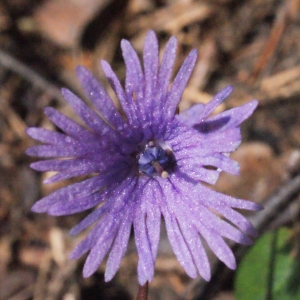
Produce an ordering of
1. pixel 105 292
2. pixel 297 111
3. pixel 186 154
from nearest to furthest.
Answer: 1. pixel 186 154
2. pixel 105 292
3. pixel 297 111

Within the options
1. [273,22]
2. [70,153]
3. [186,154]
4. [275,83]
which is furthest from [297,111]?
[70,153]

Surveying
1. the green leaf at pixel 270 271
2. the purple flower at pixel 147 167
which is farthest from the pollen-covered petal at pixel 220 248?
the green leaf at pixel 270 271

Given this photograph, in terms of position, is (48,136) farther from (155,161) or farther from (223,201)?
(223,201)

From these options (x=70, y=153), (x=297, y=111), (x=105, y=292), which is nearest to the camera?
(x=70, y=153)

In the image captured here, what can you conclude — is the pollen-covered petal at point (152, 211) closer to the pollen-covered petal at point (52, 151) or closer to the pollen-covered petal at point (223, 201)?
the pollen-covered petal at point (223, 201)

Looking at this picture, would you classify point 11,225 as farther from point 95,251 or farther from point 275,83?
point 275,83

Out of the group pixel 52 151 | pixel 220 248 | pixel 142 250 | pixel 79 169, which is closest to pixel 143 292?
pixel 142 250
